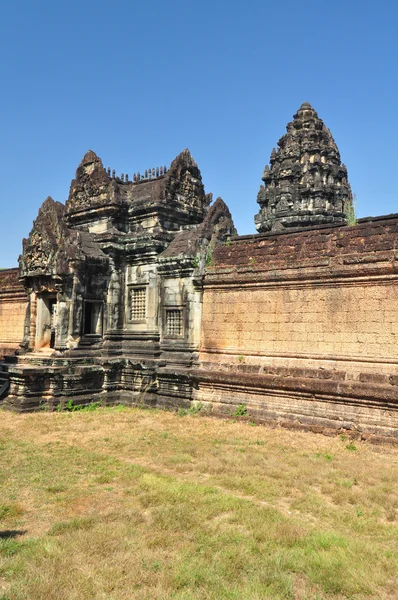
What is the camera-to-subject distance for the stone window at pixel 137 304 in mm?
16391

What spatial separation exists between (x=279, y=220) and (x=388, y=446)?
70.5 feet

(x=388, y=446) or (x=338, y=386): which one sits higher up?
(x=338, y=386)

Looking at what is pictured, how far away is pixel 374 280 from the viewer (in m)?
11.2

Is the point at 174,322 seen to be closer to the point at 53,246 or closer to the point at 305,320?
the point at 305,320

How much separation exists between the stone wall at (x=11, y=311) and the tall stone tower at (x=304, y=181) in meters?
14.8

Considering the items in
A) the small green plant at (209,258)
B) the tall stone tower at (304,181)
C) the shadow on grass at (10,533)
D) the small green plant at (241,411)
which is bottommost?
the shadow on grass at (10,533)

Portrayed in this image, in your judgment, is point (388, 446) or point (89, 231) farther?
point (89, 231)

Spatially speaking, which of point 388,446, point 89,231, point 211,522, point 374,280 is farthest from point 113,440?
point 89,231

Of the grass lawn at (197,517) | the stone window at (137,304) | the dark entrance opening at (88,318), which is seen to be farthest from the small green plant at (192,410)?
the dark entrance opening at (88,318)

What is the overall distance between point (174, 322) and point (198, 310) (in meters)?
1.06

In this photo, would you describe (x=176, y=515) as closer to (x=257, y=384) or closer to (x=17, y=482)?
(x=17, y=482)

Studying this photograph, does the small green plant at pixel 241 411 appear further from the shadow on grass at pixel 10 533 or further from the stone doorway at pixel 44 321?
the stone doorway at pixel 44 321

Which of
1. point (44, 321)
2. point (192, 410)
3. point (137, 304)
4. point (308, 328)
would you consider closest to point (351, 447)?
point (308, 328)

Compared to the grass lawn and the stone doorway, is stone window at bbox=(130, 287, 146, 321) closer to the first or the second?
the stone doorway
